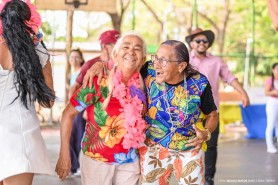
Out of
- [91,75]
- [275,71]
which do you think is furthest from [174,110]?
[275,71]

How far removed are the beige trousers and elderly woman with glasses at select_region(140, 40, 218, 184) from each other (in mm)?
93

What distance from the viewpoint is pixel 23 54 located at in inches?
199

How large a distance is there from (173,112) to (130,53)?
537 mm

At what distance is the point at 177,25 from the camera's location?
38.6m

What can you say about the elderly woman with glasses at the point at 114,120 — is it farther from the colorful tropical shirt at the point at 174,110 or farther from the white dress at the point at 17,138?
the white dress at the point at 17,138

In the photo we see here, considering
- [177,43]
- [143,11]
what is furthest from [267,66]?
[177,43]

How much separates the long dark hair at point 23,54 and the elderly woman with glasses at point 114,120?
0.54 m

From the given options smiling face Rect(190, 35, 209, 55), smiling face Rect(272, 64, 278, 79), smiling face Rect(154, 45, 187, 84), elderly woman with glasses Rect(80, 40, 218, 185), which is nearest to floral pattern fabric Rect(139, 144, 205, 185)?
elderly woman with glasses Rect(80, 40, 218, 185)

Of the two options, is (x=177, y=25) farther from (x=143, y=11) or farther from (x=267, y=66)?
(x=267, y=66)

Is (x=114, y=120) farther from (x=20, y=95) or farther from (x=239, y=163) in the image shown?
(x=239, y=163)

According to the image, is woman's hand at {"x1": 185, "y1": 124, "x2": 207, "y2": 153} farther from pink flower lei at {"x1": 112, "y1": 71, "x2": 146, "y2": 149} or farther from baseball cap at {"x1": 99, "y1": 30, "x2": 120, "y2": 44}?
→ baseball cap at {"x1": 99, "y1": 30, "x2": 120, "y2": 44}

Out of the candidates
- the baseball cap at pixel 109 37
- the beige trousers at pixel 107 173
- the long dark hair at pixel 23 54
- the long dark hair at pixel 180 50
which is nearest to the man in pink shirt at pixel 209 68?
the baseball cap at pixel 109 37

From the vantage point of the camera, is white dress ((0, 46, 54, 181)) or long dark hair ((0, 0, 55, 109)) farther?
long dark hair ((0, 0, 55, 109))

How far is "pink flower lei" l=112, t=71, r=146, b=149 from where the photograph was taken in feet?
18.2
